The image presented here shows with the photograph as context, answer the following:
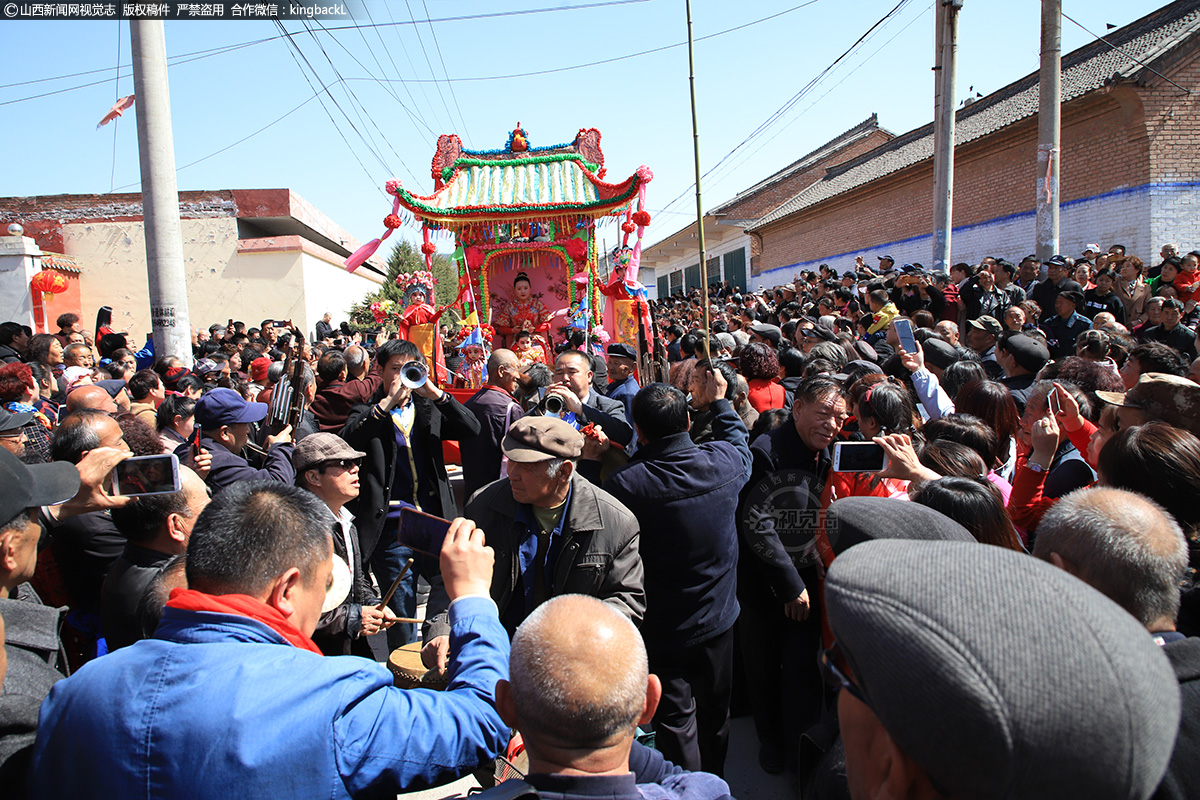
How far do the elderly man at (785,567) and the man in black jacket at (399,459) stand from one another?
1789mm

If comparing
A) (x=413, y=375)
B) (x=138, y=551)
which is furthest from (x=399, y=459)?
(x=138, y=551)

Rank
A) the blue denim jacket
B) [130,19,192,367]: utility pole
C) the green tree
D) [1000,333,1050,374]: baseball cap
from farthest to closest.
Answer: the green tree < [130,19,192,367]: utility pole < [1000,333,1050,374]: baseball cap < the blue denim jacket

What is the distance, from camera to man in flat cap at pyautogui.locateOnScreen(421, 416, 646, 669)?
8.06 feet

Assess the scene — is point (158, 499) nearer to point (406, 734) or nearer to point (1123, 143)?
point (406, 734)

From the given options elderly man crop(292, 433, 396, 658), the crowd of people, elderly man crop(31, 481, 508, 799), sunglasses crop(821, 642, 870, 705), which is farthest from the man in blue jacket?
sunglasses crop(821, 642, 870, 705)

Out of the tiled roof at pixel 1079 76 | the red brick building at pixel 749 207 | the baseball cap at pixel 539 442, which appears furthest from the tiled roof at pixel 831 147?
the baseball cap at pixel 539 442

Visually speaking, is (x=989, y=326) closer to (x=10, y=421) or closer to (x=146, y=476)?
(x=146, y=476)

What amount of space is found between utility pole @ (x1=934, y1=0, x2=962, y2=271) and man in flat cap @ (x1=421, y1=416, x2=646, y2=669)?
8763 millimetres

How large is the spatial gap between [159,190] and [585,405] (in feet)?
18.1

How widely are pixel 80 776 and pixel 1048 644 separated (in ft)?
5.15

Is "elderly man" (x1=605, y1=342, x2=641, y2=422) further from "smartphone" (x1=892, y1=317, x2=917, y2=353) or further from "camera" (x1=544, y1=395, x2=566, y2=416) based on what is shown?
"smartphone" (x1=892, y1=317, x2=917, y2=353)

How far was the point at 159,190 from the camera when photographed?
680 cm

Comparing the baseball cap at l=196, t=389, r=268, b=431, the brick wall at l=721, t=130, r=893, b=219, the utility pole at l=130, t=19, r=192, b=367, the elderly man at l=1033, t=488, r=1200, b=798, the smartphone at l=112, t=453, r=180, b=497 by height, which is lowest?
the elderly man at l=1033, t=488, r=1200, b=798

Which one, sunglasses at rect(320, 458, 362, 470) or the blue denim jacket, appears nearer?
the blue denim jacket
